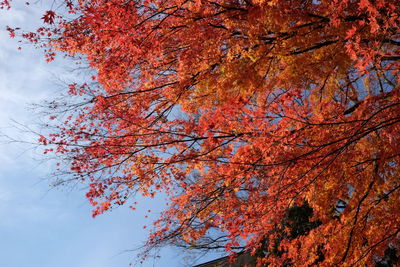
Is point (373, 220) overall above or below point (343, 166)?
below

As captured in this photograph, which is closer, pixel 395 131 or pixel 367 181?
pixel 395 131

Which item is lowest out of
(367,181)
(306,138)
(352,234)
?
(352,234)

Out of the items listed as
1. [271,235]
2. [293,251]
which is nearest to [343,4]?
[293,251]

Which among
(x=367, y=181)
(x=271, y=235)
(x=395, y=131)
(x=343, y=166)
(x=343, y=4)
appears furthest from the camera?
(x=271, y=235)

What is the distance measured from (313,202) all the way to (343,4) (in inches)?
245

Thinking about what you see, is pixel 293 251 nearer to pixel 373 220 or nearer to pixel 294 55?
pixel 373 220

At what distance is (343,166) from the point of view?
348 inches

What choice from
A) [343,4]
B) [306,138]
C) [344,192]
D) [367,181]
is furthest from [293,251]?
[343,4]

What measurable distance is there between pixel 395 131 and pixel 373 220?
3133 millimetres

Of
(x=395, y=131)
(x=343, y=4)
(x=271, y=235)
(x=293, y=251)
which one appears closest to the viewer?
(x=343, y=4)

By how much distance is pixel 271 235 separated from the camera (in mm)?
13242

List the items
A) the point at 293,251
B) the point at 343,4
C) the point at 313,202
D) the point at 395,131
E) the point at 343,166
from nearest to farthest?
1. the point at 343,4
2. the point at 395,131
3. the point at 343,166
4. the point at 313,202
5. the point at 293,251

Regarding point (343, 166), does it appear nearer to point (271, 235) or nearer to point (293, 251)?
point (293, 251)

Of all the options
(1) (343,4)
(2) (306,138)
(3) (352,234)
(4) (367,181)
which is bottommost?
(3) (352,234)
